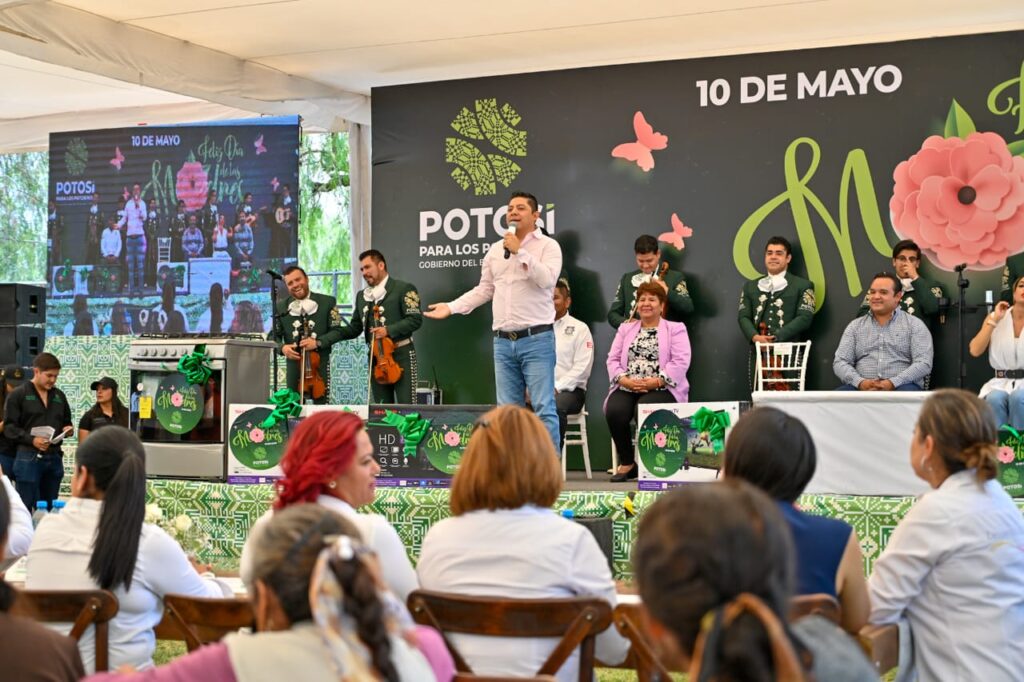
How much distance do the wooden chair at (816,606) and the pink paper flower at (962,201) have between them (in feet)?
20.1

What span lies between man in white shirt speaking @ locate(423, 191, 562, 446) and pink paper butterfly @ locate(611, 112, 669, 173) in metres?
2.10

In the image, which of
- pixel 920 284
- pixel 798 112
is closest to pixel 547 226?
pixel 798 112

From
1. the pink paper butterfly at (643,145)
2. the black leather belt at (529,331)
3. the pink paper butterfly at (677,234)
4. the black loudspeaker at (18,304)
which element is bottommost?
the black leather belt at (529,331)

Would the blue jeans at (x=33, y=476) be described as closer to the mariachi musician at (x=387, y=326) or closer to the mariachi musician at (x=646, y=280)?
the mariachi musician at (x=387, y=326)

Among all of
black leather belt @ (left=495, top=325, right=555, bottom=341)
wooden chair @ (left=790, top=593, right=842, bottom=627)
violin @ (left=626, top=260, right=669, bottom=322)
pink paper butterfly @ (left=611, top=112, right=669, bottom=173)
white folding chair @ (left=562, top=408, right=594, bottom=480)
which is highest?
pink paper butterfly @ (left=611, top=112, right=669, bottom=173)

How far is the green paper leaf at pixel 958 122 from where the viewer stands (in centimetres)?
821

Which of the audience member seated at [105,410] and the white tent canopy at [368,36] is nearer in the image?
the white tent canopy at [368,36]

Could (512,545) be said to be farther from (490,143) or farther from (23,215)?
(23,215)

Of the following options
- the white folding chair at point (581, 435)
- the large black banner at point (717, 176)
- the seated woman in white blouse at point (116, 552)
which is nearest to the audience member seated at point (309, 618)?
the seated woman in white blouse at point (116, 552)

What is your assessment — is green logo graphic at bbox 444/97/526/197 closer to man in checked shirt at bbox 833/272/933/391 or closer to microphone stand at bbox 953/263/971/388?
man in checked shirt at bbox 833/272/933/391

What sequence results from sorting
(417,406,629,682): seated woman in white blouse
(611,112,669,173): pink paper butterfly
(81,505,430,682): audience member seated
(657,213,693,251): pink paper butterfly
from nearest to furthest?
(81,505,430,682): audience member seated < (417,406,629,682): seated woman in white blouse < (657,213,693,251): pink paper butterfly < (611,112,669,173): pink paper butterfly

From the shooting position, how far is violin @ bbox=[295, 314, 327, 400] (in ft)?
28.0

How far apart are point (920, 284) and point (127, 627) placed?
6.19 meters

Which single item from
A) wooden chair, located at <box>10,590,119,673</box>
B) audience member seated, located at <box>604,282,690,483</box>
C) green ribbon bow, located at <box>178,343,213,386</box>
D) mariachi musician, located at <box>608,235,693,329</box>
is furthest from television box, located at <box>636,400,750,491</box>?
wooden chair, located at <box>10,590,119,673</box>
